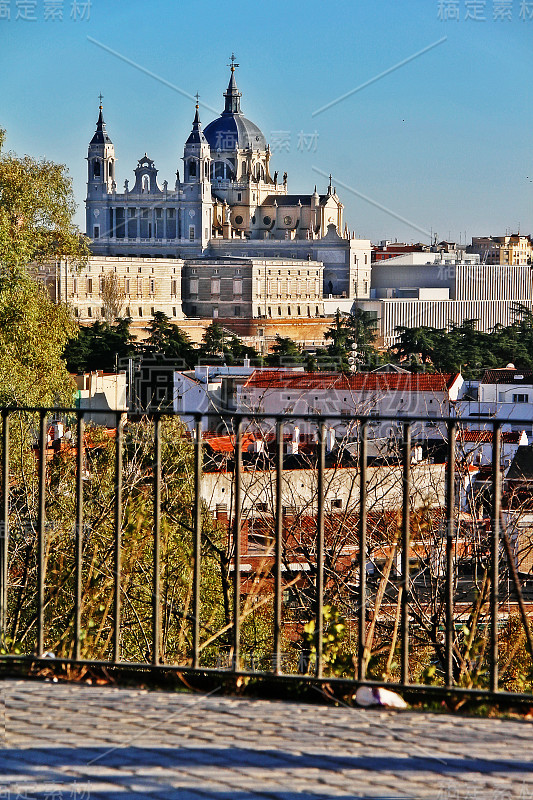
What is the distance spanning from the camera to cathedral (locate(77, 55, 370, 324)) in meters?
60.7

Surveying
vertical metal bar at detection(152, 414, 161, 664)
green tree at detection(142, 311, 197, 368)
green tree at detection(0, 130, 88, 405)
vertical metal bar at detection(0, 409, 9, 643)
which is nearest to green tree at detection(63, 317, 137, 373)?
green tree at detection(142, 311, 197, 368)

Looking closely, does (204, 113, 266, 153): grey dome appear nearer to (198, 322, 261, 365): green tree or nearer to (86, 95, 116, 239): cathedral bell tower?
(86, 95, 116, 239): cathedral bell tower

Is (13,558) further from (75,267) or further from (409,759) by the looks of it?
(75,267)

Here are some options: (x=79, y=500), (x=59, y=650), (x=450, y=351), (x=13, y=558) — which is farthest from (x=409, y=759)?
(x=450, y=351)

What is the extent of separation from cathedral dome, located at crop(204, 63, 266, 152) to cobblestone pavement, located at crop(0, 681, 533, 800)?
65341 millimetres

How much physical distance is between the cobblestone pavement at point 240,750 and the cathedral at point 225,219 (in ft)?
178

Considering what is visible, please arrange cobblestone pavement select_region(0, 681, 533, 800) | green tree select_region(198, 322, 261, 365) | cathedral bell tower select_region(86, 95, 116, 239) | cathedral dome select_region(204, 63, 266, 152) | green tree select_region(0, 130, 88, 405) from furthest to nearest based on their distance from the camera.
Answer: cathedral dome select_region(204, 63, 266, 152)
cathedral bell tower select_region(86, 95, 116, 239)
green tree select_region(198, 322, 261, 365)
green tree select_region(0, 130, 88, 405)
cobblestone pavement select_region(0, 681, 533, 800)

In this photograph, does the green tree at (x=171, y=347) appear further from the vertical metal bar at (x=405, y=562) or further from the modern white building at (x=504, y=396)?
the vertical metal bar at (x=405, y=562)

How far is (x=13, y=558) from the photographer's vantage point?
19.1 ft

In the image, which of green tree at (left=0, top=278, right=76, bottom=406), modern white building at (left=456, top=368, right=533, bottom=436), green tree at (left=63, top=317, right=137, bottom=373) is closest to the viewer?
green tree at (left=0, top=278, right=76, bottom=406)

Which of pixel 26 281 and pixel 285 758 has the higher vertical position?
pixel 26 281

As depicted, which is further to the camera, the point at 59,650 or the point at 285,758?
the point at 59,650

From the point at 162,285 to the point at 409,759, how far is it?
52513 millimetres

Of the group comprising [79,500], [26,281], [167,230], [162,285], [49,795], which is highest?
[167,230]
